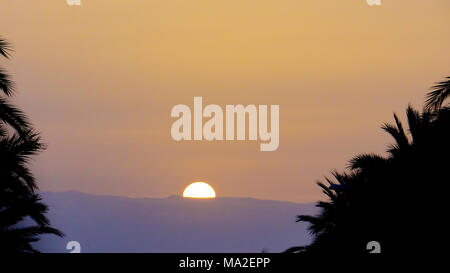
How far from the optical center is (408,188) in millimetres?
20234

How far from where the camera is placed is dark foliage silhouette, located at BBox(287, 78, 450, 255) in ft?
65.1

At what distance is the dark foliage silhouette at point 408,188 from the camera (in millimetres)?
19828

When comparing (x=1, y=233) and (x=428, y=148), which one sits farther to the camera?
(x=428, y=148)

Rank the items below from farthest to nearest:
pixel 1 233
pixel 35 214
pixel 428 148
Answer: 1. pixel 428 148
2. pixel 35 214
3. pixel 1 233

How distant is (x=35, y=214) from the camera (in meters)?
18.8

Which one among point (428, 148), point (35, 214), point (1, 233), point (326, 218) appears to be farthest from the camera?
point (326, 218)

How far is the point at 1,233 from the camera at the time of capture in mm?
17172

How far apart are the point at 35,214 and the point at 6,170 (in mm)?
1753
